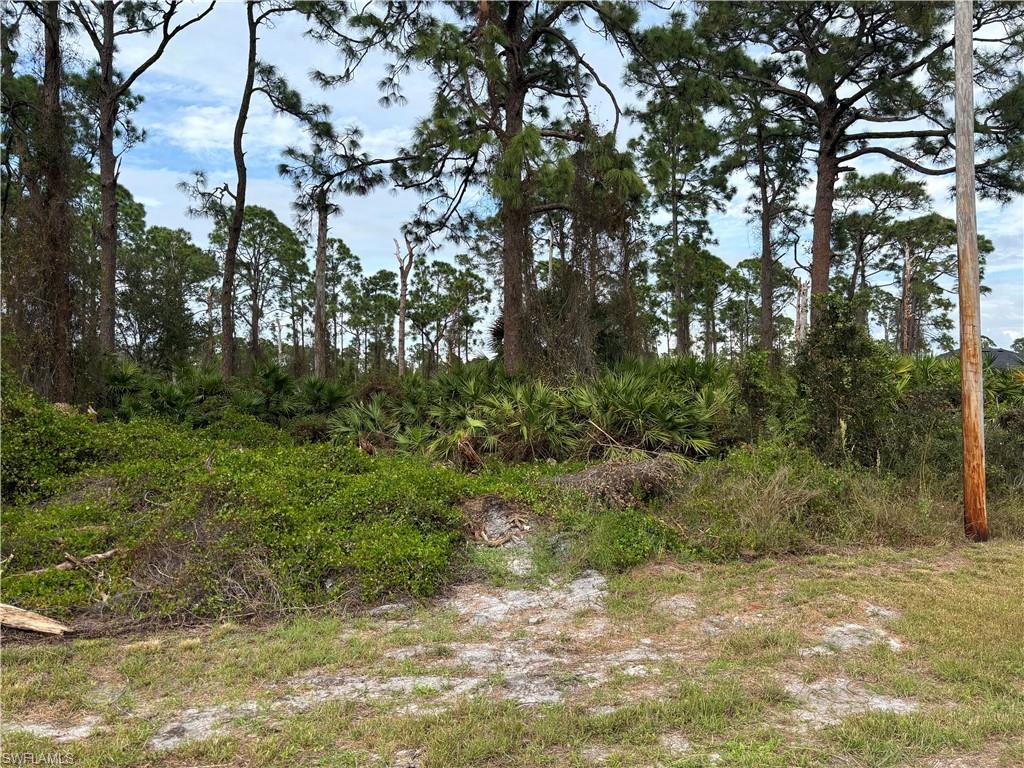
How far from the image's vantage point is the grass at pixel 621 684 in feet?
9.51

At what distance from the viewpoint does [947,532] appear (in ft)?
21.9

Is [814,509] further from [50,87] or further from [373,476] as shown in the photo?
[50,87]

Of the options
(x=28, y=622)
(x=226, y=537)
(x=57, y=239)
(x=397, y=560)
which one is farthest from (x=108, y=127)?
(x=397, y=560)

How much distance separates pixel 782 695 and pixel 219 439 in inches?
379

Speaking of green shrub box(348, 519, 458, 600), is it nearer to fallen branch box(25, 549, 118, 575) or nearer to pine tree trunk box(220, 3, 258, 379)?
fallen branch box(25, 549, 118, 575)

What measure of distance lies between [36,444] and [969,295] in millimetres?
10614

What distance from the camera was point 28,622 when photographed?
4.42 m

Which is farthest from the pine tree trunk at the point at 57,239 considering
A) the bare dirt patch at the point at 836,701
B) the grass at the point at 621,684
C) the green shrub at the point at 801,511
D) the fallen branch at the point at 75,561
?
the bare dirt patch at the point at 836,701

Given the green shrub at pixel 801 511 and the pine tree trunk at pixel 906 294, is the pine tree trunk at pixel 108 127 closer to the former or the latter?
the green shrub at pixel 801 511

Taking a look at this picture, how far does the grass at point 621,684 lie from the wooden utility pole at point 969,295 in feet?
4.86

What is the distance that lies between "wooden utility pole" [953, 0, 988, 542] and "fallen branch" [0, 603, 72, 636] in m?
8.11

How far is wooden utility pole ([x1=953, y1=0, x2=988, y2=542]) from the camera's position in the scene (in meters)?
6.66

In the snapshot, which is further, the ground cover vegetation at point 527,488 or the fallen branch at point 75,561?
the fallen branch at point 75,561

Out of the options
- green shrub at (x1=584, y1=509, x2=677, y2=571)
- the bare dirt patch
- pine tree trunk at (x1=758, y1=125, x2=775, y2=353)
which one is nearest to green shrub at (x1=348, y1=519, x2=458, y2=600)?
green shrub at (x1=584, y1=509, x2=677, y2=571)
